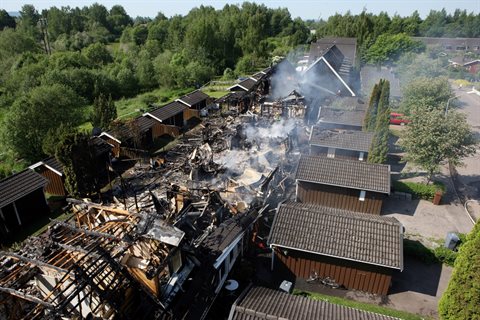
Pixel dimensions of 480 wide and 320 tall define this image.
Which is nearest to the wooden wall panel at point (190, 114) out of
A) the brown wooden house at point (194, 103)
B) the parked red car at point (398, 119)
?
the brown wooden house at point (194, 103)

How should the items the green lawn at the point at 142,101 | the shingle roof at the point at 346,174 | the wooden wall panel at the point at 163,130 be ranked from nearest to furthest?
the shingle roof at the point at 346,174
the wooden wall panel at the point at 163,130
the green lawn at the point at 142,101

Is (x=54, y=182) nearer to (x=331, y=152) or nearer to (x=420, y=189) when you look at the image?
(x=331, y=152)

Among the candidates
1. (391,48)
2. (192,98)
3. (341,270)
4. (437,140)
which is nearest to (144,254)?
(341,270)

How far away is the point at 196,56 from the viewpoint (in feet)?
213

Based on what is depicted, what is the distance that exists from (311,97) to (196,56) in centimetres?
3386

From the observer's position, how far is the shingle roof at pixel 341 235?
45.9 ft

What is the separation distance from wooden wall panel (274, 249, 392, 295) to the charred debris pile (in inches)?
103

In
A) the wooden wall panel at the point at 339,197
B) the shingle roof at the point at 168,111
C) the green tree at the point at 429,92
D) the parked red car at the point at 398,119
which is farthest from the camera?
the parked red car at the point at 398,119

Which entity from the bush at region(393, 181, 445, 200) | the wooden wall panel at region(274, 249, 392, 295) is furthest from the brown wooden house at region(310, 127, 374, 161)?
the wooden wall panel at region(274, 249, 392, 295)

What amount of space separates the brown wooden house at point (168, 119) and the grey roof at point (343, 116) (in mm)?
14602

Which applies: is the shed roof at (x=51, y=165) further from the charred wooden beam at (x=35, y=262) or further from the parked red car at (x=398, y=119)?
the parked red car at (x=398, y=119)

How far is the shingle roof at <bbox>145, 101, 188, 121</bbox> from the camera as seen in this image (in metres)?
33.0

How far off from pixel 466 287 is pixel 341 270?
187 inches

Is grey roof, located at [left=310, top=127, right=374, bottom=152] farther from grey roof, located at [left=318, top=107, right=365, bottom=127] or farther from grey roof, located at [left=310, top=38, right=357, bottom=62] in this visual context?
grey roof, located at [left=310, top=38, right=357, bottom=62]
